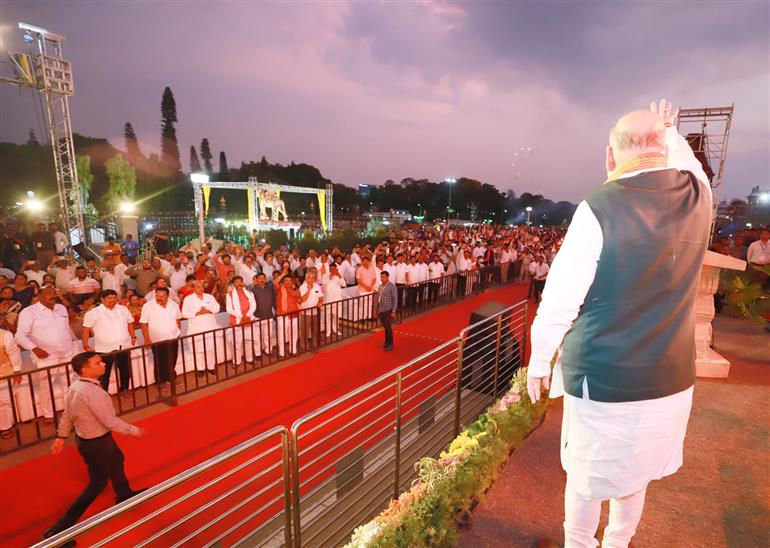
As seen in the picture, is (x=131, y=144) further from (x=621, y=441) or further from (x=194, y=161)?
(x=621, y=441)

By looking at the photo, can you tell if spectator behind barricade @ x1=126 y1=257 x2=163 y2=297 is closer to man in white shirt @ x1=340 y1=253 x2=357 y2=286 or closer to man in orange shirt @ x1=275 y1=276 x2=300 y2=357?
man in orange shirt @ x1=275 y1=276 x2=300 y2=357

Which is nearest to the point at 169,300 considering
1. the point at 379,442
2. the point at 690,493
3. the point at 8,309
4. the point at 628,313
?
the point at 8,309

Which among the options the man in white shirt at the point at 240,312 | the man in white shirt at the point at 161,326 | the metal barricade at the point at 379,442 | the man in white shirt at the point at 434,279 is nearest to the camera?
the metal barricade at the point at 379,442

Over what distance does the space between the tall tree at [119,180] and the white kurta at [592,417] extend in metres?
64.8

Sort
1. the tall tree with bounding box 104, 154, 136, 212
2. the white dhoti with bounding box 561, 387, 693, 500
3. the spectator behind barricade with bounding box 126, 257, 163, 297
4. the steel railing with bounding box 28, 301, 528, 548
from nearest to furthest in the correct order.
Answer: the white dhoti with bounding box 561, 387, 693, 500
the steel railing with bounding box 28, 301, 528, 548
the spectator behind barricade with bounding box 126, 257, 163, 297
the tall tree with bounding box 104, 154, 136, 212

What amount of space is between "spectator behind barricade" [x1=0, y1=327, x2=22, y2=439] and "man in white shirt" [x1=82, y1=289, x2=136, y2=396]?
796mm

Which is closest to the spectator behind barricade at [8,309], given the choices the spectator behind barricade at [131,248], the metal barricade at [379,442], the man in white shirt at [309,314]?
the man in white shirt at [309,314]

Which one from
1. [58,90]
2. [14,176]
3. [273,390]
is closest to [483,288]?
[273,390]

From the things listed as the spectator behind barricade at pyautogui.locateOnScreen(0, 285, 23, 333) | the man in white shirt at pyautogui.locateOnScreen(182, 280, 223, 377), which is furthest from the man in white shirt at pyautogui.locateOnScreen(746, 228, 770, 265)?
the spectator behind barricade at pyautogui.locateOnScreen(0, 285, 23, 333)

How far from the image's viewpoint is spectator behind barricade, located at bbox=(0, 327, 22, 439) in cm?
506

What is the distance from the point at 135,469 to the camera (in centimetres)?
461

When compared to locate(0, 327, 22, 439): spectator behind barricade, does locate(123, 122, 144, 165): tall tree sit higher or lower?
higher

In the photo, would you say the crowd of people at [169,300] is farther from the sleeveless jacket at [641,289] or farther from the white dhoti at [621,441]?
the sleeveless jacket at [641,289]

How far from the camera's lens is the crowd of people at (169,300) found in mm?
5637
